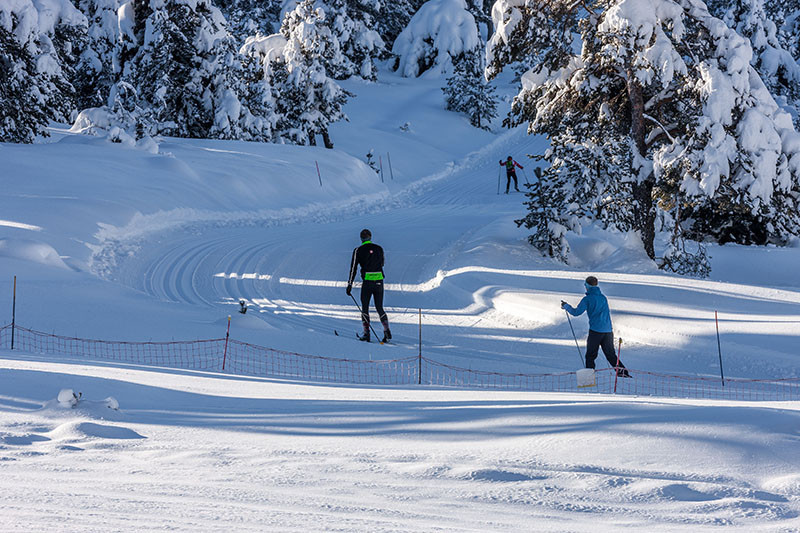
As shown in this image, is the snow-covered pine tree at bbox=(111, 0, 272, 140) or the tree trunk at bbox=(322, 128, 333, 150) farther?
the tree trunk at bbox=(322, 128, 333, 150)

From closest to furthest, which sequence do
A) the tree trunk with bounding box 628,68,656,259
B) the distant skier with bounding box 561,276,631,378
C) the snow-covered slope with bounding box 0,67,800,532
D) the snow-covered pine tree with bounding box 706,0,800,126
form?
the snow-covered slope with bounding box 0,67,800,532
the distant skier with bounding box 561,276,631,378
the tree trunk with bounding box 628,68,656,259
the snow-covered pine tree with bounding box 706,0,800,126

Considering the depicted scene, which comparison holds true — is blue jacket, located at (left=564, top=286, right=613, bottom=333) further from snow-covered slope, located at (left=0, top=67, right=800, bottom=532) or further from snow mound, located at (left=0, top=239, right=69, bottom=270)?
snow mound, located at (left=0, top=239, right=69, bottom=270)

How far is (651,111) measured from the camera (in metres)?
16.0

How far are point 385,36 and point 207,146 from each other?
3782cm

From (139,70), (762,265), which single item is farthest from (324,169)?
(762,265)

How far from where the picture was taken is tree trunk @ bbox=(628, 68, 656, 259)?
1546 cm

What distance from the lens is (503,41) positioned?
52.9 ft

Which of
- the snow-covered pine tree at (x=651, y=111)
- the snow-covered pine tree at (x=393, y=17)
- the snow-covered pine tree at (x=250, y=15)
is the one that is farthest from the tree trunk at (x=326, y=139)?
the snow-covered pine tree at (x=393, y=17)

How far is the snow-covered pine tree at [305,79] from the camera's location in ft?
109

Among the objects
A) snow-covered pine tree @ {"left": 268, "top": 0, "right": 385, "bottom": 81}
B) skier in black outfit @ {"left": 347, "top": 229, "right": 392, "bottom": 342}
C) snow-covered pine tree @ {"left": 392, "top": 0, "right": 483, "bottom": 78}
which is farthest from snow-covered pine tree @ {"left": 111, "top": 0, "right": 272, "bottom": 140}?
snow-covered pine tree @ {"left": 392, "top": 0, "right": 483, "bottom": 78}

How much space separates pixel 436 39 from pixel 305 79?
69.7ft

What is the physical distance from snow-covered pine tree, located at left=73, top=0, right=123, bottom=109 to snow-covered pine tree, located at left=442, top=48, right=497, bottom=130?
19261 millimetres

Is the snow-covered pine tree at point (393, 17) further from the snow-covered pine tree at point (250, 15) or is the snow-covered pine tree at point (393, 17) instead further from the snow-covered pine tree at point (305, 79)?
the snow-covered pine tree at point (305, 79)

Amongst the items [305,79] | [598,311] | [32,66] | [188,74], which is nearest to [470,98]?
[305,79]
